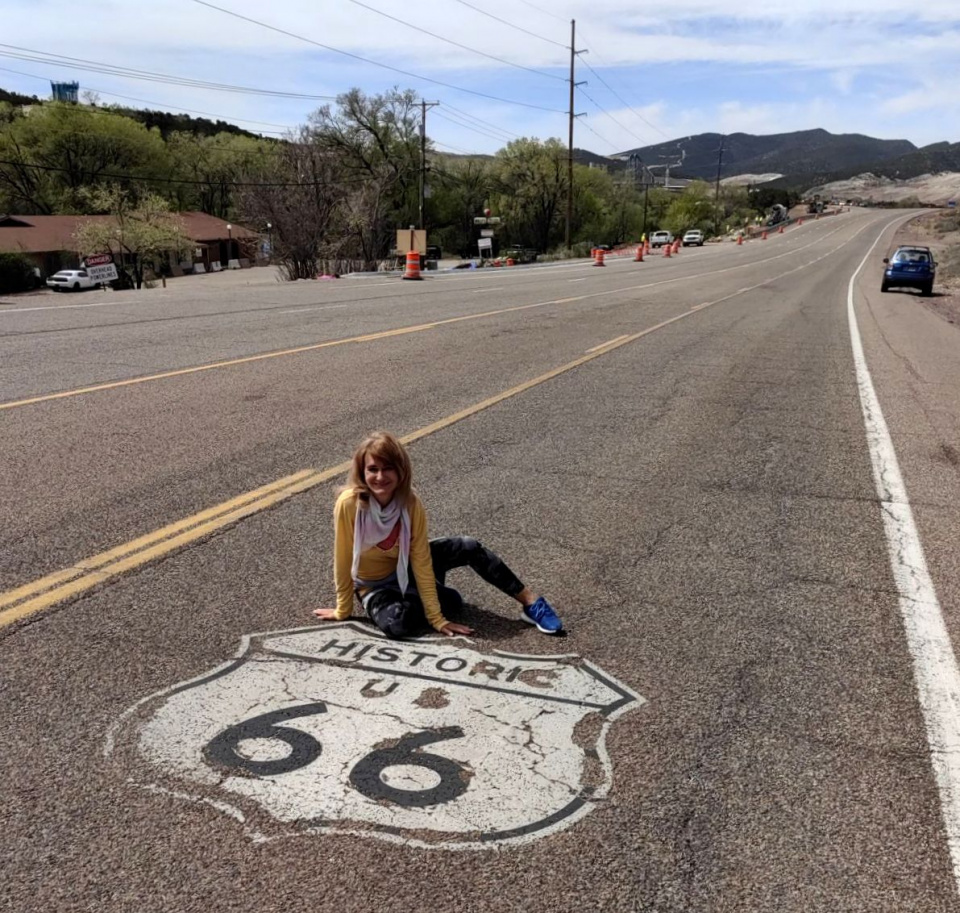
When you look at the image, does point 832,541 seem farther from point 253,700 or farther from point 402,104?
point 402,104

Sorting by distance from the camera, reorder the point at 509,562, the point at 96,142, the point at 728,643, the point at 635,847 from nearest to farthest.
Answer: the point at 635,847 < the point at 728,643 < the point at 509,562 < the point at 96,142

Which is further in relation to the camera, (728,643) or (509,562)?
(509,562)

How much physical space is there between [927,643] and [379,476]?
8.22 feet

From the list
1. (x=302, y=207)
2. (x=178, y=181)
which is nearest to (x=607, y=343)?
(x=302, y=207)

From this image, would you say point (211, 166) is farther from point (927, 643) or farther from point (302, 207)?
point (927, 643)

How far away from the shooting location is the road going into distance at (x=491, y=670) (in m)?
2.40

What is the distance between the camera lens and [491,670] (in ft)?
11.5

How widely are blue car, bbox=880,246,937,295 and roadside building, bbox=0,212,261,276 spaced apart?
166 feet

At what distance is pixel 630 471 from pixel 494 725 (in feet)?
12.1

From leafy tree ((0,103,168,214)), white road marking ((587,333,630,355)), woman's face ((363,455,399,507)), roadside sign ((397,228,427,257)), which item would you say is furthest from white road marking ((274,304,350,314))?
leafy tree ((0,103,168,214))

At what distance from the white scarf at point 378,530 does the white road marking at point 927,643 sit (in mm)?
2140

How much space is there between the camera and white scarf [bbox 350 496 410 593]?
3.91 m

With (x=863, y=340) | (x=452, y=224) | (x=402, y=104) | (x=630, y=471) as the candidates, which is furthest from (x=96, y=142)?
(x=630, y=471)

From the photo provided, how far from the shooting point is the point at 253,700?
3.18 meters
